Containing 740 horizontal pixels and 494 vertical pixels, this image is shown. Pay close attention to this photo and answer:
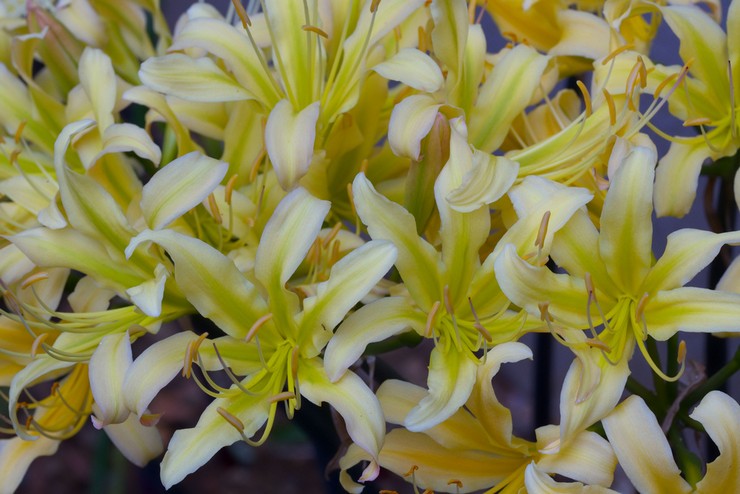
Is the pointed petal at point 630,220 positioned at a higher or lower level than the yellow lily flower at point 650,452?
higher

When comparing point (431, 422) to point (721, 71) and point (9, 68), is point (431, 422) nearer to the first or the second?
point (721, 71)

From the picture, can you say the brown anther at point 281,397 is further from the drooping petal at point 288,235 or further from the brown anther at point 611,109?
the brown anther at point 611,109

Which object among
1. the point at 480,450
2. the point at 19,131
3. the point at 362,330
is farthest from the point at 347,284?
the point at 19,131

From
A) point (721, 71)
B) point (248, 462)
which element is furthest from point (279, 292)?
point (248, 462)

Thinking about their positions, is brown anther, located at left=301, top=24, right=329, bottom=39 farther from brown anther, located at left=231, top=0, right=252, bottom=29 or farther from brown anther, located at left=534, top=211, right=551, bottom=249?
brown anther, located at left=534, top=211, right=551, bottom=249

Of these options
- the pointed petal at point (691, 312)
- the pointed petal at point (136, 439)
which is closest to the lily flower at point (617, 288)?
the pointed petal at point (691, 312)

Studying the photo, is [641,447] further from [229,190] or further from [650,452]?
[229,190]

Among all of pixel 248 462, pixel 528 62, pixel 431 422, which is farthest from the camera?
pixel 248 462
